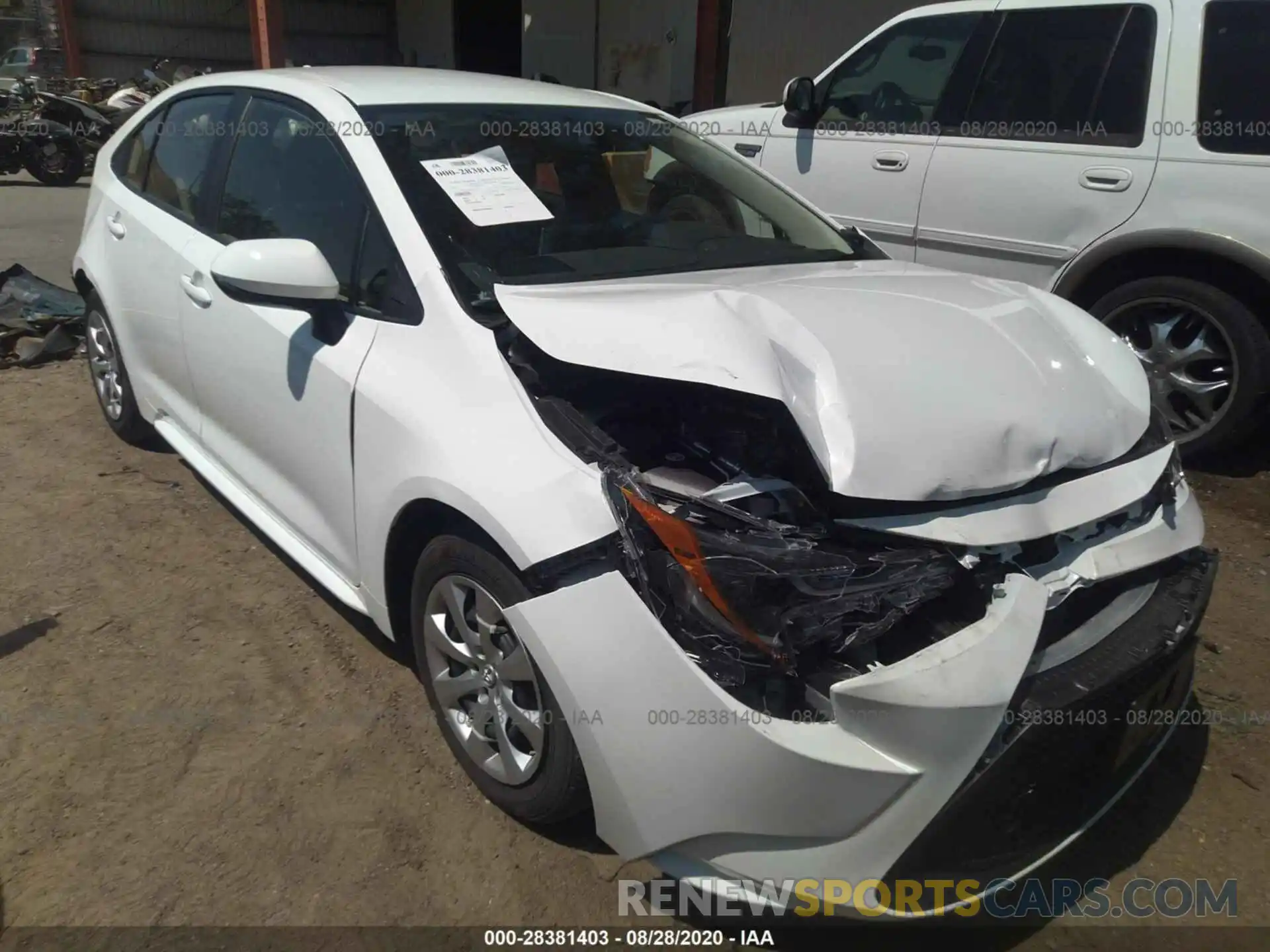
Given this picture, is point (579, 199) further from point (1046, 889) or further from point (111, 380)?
point (111, 380)

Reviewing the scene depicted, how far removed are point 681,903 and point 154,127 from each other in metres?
3.60

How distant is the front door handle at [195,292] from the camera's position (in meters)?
3.07

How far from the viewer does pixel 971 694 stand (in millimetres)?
1670

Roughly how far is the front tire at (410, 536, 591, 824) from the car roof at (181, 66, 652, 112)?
1492 mm

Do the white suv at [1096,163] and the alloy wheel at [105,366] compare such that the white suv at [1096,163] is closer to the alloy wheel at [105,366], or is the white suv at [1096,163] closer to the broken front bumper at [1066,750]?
the broken front bumper at [1066,750]

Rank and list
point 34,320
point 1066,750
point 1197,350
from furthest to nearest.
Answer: point 34,320 < point 1197,350 < point 1066,750

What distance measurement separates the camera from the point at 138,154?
3.94 metres

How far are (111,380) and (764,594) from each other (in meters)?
3.64

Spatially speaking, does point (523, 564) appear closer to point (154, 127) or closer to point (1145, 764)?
point (1145, 764)

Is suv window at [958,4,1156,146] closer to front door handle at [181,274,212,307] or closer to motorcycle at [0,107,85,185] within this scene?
front door handle at [181,274,212,307]

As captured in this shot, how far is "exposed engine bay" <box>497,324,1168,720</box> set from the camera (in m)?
1.77

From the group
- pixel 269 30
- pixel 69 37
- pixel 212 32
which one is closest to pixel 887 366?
pixel 269 30

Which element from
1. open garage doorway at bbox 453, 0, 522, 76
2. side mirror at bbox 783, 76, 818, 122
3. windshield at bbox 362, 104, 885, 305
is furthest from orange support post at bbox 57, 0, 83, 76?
windshield at bbox 362, 104, 885, 305

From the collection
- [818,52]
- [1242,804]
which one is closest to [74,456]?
[1242,804]
